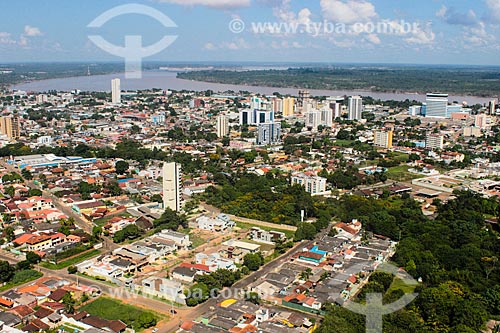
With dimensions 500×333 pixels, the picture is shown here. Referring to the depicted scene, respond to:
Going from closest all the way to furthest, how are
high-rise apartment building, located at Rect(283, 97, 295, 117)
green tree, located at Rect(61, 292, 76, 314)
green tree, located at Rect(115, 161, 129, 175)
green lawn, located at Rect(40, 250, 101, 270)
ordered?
green tree, located at Rect(61, 292, 76, 314) < green lawn, located at Rect(40, 250, 101, 270) < green tree, located at Rect(115, 161, 129, 175) < high-rise apartment building, located at Rect(283, 97, 295, 117)

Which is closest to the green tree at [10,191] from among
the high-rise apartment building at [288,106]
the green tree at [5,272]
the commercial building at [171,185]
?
the commercial building at [171,185]

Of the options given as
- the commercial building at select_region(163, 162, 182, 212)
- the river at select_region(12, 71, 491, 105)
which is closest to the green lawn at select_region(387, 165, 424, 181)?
the commercial building at select_region(163, 162, 182, 212)

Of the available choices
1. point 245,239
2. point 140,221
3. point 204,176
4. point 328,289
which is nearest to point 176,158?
point 204,176

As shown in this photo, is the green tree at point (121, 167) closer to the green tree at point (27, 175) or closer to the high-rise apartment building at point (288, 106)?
the green tree at point (27, 175)

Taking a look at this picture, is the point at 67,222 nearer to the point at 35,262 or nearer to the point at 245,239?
the point at 35,262

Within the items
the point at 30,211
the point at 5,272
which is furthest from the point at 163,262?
the point at 30,211

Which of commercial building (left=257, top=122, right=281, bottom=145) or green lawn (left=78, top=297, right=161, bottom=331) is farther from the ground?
commercial building (left=257, top=122, right=281, bottom=145)

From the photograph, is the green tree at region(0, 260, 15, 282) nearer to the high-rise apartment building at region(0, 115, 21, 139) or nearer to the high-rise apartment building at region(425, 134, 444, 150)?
the high-rise apartment building at region(0, 115, 21, 139)
